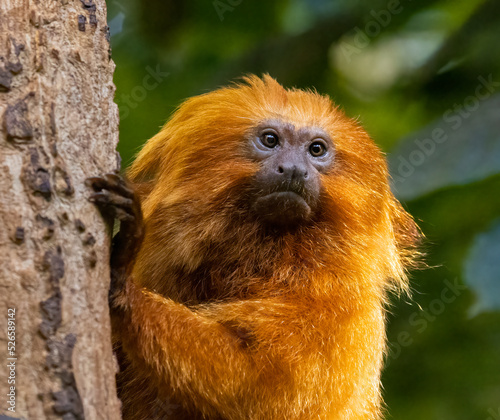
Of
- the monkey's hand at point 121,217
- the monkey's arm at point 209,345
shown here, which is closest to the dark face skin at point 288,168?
the monkey's arm at point 209,345

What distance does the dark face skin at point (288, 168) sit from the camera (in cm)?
351

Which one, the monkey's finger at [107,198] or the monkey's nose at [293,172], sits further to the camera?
the monkey's nose at [293,172]

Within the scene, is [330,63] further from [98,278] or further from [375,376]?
[98,278]

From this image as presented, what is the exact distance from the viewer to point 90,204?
2.38m

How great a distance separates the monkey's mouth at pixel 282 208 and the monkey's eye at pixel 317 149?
13.9 inches

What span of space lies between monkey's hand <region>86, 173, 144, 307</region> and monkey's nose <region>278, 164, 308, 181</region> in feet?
3.06

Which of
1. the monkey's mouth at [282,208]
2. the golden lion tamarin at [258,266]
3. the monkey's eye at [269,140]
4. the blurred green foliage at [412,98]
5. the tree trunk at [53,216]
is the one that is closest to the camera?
the tree trunk at [53,216]

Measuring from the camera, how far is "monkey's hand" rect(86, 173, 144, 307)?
2434 mm

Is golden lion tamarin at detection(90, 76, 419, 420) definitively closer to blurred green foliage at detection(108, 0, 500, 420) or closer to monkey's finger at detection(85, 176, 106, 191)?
monkey's finger at detection(85, 176, 106, 191)

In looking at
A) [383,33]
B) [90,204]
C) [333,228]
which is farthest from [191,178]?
[383,33]

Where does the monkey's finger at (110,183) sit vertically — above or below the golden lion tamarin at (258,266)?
above

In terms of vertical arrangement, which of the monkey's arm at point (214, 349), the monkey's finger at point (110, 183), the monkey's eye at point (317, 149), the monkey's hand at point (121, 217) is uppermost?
the monkey's eye at point (317, 149)

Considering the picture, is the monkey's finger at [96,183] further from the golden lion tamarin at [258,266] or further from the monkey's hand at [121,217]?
the golden lion tamarin at [258,266]

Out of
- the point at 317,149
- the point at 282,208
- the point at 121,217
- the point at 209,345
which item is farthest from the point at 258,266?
the point at 121,217
